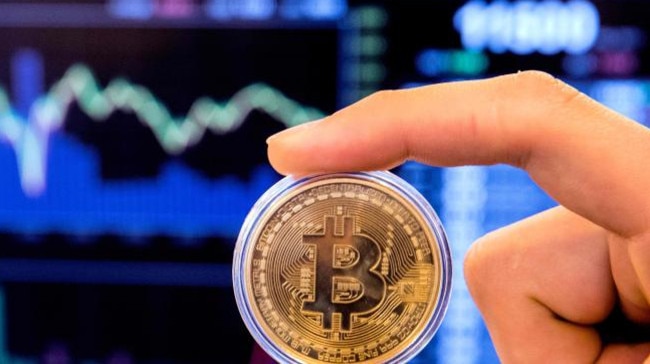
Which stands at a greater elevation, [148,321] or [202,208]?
[202,208]

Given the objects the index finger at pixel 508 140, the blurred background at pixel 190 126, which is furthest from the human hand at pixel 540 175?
the blurred background at pixel 190 126

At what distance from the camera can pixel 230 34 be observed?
1559 mm

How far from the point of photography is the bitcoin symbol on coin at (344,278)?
0.74 m

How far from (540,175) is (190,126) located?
103cm

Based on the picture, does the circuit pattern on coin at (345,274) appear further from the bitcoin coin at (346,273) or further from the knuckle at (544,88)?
the knuckle at (544,88)

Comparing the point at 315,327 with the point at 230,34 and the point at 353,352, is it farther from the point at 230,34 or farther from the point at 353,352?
the point at 230,34

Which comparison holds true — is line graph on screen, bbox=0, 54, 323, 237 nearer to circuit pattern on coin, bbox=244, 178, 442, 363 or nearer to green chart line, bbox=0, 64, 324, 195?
green chart line, bbox=0, 64, 324, 195

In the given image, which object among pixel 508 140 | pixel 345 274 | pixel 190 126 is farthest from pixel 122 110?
pixel 508 140

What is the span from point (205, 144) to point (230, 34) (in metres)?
0.22

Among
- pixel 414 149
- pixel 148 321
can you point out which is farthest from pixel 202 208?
pixel 414 149

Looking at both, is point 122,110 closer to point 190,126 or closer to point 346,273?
point 190,126

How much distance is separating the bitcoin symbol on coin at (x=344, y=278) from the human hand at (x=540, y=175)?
0.08m

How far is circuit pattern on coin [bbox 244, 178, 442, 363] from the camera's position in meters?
0.74

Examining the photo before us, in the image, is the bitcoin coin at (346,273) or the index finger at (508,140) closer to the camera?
the index finger at (508,140)
